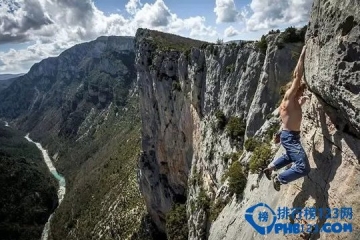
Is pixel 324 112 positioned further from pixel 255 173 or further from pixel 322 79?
pixel 255 173

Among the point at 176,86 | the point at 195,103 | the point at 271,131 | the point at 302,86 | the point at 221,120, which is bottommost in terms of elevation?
the point at 271,131

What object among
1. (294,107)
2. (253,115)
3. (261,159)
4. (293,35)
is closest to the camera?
(294,107)

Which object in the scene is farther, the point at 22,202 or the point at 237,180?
the point at 22,202

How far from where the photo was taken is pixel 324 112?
12586mm

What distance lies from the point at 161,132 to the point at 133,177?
52.6 metres

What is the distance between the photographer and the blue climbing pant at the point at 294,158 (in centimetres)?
1297

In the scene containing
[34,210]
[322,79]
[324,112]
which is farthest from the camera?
[34,210]

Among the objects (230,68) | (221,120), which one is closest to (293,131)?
(221,120)

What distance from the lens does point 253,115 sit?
27.0 meters

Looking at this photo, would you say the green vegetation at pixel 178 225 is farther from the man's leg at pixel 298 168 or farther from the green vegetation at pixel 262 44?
the man's leg at pixel 298 168

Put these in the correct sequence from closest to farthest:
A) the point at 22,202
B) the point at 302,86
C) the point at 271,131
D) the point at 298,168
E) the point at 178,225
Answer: the point at 298,168 < the point at 302,86 < the point at 271,131 < the point at 178,225 < the point at 22,202

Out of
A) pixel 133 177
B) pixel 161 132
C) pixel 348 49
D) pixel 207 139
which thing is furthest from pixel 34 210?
pixel 348 49

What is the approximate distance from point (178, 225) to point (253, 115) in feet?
122

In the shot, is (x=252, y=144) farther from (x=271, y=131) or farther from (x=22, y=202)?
(x=22, y=202)
